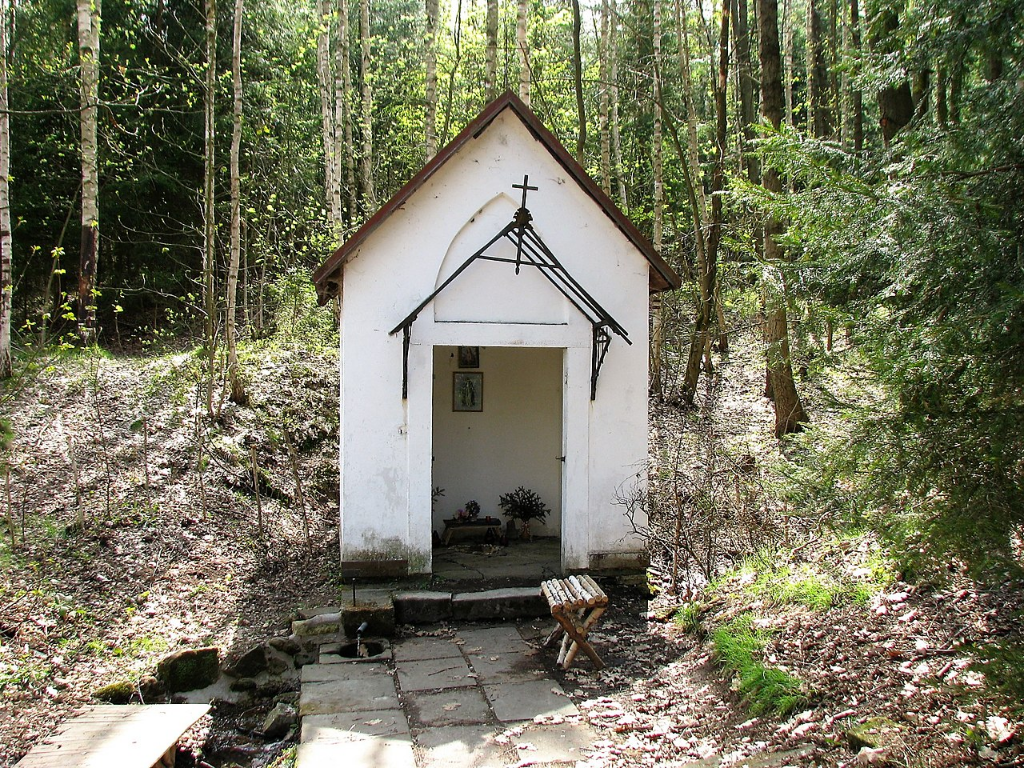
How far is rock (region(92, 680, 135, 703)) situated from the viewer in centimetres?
531

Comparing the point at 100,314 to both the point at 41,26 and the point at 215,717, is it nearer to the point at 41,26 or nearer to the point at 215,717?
the point at 41,26

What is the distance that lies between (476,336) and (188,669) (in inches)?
148

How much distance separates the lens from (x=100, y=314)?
1589 cm

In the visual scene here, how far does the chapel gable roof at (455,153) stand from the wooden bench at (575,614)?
11.3 ft

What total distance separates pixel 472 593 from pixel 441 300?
280 centimetres

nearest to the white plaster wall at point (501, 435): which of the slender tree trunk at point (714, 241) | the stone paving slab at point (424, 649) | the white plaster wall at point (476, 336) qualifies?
the white plaster wall at point (476, 336)

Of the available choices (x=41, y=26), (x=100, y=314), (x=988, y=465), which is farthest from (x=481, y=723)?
(x=41, y=26)

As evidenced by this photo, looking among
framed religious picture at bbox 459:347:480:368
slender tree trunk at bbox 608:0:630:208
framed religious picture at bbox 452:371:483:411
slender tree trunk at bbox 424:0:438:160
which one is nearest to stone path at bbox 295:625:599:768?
framed religious picture at bbox 452:371:483:411

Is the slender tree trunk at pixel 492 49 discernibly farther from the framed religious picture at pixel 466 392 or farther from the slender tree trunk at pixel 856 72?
the slender tree trunk at pixel 856 72

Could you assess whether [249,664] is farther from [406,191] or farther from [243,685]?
[406,191]

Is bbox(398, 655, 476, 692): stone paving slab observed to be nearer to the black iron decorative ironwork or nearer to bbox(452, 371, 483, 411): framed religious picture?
the black iron decorative ironwork

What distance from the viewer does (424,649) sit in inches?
250

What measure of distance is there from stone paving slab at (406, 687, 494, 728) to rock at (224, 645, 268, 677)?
1441 mm

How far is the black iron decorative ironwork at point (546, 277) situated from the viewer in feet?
23.8
